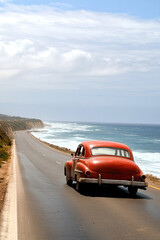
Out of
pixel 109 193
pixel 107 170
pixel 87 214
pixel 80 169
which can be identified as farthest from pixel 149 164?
pixel 87 214

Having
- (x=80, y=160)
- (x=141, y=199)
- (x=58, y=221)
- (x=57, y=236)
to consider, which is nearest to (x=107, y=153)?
(x=80, y=160)

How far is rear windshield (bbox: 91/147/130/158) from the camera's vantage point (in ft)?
42.5

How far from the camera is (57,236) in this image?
22.4ft

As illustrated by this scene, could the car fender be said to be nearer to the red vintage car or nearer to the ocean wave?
the red vintage car

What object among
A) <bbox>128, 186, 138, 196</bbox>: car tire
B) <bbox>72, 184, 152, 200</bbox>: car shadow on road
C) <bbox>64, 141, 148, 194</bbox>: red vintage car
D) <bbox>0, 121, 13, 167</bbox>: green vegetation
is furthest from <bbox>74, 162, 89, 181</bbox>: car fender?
<bbox>0, 121, 13, 167</bbox>: green vegetation

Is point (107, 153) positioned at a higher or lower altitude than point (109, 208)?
higher

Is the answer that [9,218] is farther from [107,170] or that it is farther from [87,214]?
[107,170]

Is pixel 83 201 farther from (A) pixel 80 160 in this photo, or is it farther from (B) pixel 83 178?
(A) pixel 80 160

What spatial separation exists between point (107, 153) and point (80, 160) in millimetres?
917

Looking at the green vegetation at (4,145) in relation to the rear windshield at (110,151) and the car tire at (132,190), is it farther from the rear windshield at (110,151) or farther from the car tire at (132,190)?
the car tire at (132,190)

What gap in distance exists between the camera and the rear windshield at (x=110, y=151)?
42.5ft

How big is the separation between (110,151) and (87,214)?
444cm

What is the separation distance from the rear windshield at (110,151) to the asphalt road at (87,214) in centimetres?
127

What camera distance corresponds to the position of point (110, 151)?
13.2m
